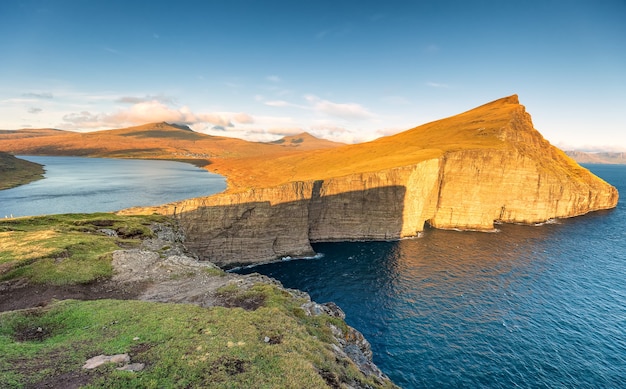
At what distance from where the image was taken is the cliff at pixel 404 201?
64.2 m

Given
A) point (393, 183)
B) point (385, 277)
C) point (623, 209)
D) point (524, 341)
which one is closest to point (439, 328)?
point (524, 341)

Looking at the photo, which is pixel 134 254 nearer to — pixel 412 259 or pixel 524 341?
pixel 524 341

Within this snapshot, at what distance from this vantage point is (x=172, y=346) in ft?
49.3

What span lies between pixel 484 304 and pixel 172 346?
4507cm

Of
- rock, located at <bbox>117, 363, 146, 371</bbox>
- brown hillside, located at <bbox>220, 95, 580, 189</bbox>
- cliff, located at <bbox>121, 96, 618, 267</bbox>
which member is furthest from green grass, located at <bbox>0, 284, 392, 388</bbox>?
brown hillside, located at <bbox>220, 95, 580, 189</bbox>

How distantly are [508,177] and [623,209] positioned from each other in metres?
61.8

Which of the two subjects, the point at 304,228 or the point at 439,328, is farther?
the point at 304,228

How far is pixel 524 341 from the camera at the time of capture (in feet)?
117

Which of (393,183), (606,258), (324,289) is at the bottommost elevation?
(324,289)

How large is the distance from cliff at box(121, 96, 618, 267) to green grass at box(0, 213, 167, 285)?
21244mm

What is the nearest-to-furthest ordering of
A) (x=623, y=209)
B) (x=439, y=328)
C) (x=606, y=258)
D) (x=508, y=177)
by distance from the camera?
(x=439, y=328) < (x=606, y=258) < (x=508, y=177) < (x=623, y=209)

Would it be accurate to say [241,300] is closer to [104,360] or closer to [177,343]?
[177,343]

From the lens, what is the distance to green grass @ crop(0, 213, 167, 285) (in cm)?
2577

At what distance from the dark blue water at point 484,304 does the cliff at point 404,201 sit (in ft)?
21.2
